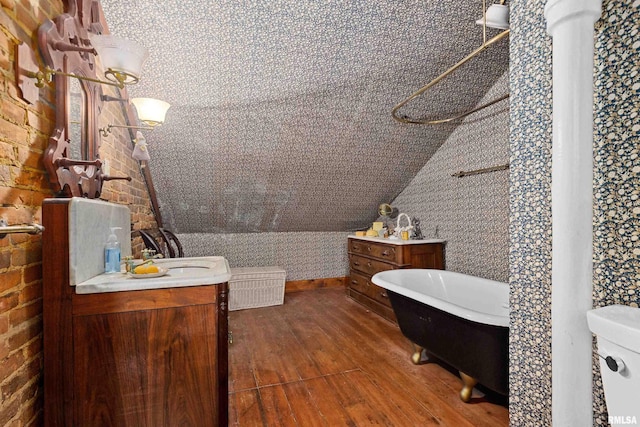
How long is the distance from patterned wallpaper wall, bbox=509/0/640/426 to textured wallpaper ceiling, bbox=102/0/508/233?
4.05ft

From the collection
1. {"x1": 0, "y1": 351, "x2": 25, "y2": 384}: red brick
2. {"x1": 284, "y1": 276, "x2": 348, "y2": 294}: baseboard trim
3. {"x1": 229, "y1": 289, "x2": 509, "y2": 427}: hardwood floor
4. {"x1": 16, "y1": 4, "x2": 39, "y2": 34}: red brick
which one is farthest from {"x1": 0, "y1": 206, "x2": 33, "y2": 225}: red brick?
{"x1": 284, "y1": 276, "x2": 348, "y2": 294}: baseboard trim

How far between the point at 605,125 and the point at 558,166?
181 millimetres

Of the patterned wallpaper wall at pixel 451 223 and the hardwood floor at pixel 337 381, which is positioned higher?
the patterned wallpaper wall at pixel 451 223

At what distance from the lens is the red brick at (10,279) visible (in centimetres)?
98

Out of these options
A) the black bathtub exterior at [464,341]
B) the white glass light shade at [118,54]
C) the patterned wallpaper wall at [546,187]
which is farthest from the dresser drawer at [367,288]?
the white glass light shade at [118,54]

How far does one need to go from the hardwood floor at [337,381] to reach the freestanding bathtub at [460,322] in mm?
167

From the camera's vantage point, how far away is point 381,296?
3.50 m

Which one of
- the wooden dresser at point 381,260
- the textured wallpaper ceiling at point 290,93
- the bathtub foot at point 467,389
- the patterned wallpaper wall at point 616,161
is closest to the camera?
the patterned wallpaper wall at point 616,161

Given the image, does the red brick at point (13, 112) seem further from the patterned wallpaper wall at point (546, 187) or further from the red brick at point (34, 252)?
the patterned wallpaper wall at point (546, 187)

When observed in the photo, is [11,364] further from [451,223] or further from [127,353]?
[451,223]

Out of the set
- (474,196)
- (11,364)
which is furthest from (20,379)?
(474,196)

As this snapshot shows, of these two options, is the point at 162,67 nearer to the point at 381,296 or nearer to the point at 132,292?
the point at 132,292

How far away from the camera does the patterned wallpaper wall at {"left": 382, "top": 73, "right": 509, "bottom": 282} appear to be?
8.91 feet

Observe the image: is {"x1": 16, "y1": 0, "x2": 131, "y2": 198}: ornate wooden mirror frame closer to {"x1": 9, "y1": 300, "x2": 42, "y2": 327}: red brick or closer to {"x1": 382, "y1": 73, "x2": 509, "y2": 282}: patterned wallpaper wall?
{"x1": 9, "y1": 300, "x2": 42, "y2": 327}: red brick
